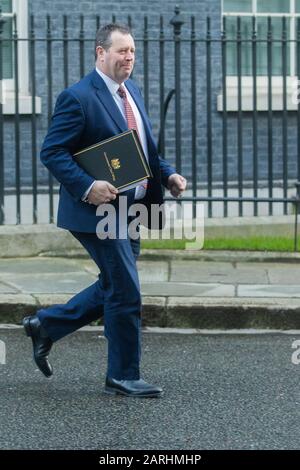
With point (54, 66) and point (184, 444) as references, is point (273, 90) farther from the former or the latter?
point (184, 444)

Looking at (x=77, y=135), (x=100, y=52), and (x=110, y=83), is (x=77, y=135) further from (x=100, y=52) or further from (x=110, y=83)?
(x=100, y=52)

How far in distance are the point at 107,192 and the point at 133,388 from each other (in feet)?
3.39

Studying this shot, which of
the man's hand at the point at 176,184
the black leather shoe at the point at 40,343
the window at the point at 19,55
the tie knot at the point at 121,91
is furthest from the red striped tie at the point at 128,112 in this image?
the window at the point at 19,55

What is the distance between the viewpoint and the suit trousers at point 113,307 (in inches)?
263

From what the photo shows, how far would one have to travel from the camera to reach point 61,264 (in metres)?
10.3

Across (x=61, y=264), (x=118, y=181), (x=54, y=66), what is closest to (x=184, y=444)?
(x=118, y=181)

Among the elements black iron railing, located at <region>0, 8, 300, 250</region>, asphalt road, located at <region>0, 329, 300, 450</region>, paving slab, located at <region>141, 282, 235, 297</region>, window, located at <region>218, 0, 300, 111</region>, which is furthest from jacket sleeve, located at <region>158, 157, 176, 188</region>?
window, located at <region>218, 0, 300, 111</region>

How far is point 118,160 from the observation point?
21.7 feet

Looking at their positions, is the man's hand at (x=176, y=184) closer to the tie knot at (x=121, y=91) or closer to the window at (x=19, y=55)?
the tie knot at (x=121, y=91)

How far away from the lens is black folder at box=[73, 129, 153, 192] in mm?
6629

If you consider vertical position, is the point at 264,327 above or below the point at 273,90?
below

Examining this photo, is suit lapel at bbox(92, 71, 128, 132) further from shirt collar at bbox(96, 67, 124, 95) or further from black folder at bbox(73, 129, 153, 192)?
black folder at bbox(73, 129, 153, 192)

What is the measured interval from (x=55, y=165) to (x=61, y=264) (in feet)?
12.3
